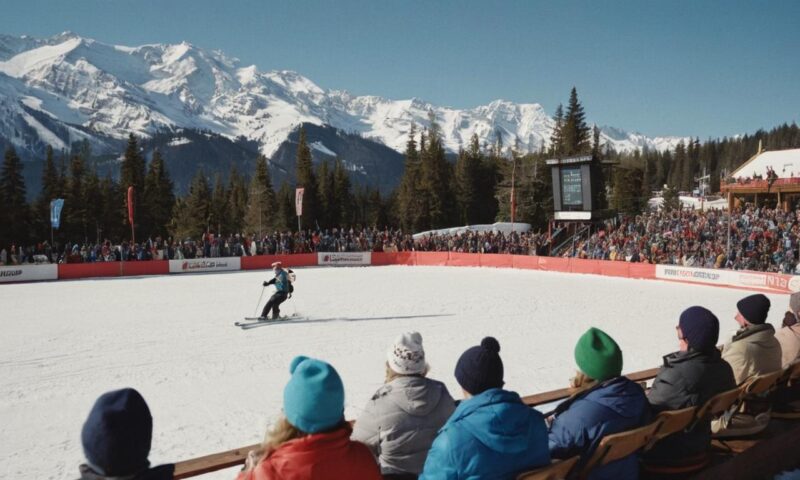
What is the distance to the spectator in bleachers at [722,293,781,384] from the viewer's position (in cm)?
468

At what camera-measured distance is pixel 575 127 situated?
6406 cm

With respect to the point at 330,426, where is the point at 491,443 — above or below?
below

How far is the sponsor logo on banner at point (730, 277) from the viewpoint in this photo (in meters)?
19.0

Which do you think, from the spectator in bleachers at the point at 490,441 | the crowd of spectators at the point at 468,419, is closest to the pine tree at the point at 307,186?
the crowd of spectators at the point at 468,419

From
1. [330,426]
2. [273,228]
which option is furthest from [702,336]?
[273,228]

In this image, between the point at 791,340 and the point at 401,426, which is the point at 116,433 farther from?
the point at 791,340

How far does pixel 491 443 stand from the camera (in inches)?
101

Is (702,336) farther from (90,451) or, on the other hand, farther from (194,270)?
(194,270)

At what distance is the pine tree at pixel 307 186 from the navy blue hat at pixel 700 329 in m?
66.5

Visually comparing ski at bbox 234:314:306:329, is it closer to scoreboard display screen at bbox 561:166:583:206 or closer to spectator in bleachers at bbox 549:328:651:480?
spectator in bleachers at bbox 549:328:651:480

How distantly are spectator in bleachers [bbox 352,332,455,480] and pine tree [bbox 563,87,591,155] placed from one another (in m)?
63.7

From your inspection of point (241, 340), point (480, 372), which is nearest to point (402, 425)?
point (480, 372)

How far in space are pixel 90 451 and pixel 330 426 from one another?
2.95 ft

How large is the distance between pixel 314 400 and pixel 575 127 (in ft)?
218
